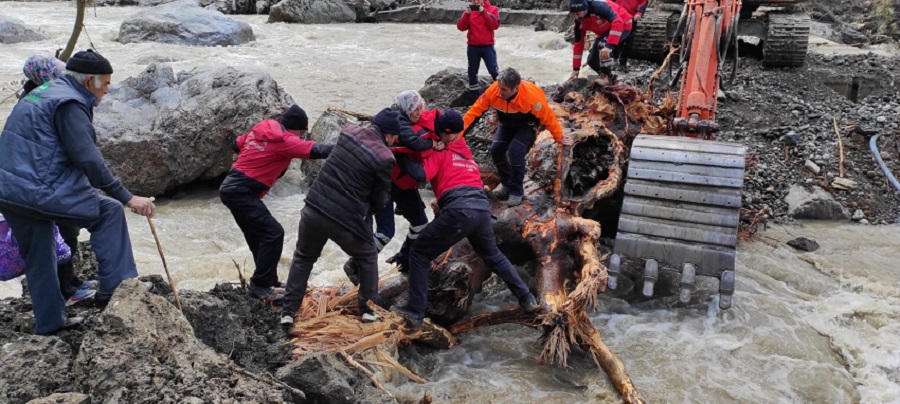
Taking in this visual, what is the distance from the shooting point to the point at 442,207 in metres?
4.54

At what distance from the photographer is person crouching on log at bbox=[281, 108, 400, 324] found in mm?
4082

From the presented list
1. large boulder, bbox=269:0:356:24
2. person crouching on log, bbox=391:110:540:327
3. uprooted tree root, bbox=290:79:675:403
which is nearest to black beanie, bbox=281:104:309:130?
person crouching on log, bbox=391:110:540:327

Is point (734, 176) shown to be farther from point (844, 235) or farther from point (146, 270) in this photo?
point (146, 270)

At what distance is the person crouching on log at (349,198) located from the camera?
408 cm

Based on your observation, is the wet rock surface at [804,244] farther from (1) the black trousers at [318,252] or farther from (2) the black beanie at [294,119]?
(2) the black beanie at [294,119]

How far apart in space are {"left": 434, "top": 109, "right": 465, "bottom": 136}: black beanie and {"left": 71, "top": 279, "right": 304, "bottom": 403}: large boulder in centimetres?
199

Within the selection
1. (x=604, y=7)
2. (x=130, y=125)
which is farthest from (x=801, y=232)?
(x=130, y=125)

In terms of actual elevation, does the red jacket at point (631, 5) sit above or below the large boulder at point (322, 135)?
above

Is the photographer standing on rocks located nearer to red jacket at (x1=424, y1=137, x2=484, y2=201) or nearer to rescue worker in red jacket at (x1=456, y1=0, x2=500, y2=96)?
red jacket at (x1=424, y1=137, x2=484, y2=201)

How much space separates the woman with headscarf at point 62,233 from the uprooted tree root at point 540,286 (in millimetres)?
1234

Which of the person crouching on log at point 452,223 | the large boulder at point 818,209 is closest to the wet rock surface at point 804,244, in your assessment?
the large boulder at point 818,209

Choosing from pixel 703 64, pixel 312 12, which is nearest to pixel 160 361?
pixel 703 64

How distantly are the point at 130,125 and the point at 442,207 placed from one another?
14.5 feet

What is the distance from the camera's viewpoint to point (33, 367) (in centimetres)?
300
